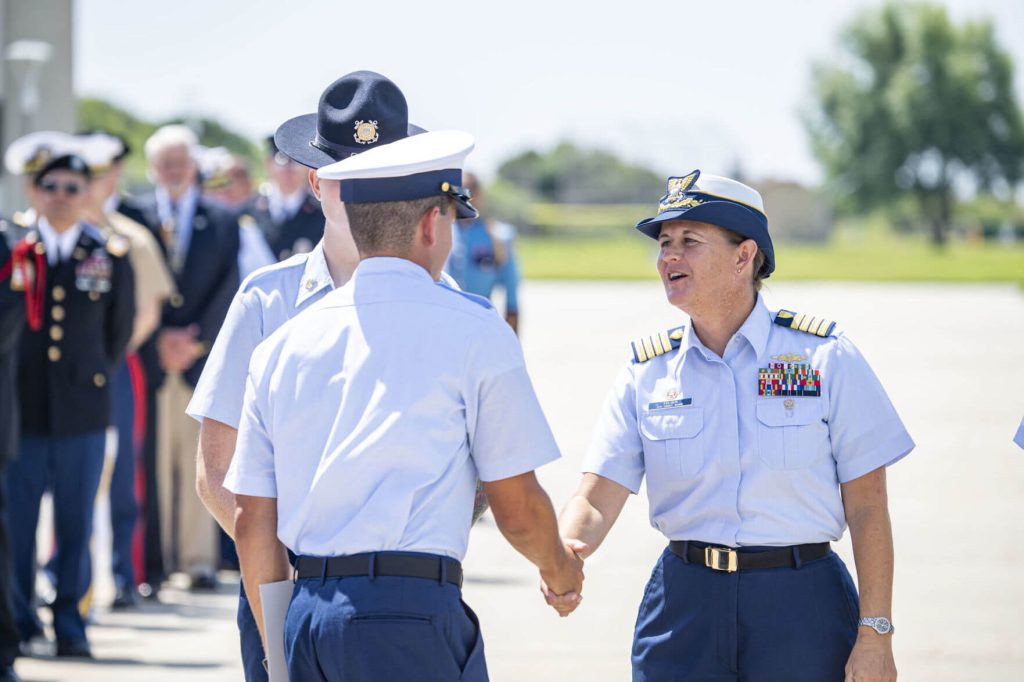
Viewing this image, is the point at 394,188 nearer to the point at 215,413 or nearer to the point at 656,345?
the point at 215,413

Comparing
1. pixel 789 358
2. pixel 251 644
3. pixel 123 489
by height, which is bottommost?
pixel 123 489

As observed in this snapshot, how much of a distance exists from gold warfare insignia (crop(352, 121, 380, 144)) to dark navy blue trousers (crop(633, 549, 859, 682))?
1.31m

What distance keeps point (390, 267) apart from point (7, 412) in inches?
140

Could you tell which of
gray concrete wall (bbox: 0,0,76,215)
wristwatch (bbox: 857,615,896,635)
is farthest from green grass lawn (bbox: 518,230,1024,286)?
wristwatch (bbox: 857,615,896,635)

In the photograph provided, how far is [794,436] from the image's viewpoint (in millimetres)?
3494

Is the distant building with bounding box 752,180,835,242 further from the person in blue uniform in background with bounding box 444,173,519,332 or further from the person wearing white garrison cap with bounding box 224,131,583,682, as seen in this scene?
the person wearing white garrison cap with bounding box 224,131,583,682

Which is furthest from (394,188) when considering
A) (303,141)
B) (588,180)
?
(588,180)

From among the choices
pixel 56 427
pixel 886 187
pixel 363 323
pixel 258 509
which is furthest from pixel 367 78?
pixel 886 187

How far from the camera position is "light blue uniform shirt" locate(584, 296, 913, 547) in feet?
11.5

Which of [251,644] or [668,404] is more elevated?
[668,404]

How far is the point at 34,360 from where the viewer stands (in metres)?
6.72

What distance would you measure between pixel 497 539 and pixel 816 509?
5743mm

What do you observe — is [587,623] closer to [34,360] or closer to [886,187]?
[34,360]

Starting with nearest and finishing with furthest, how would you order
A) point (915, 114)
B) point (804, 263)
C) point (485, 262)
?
point (485, 262) → point (804, 263) → point (915, 114)
